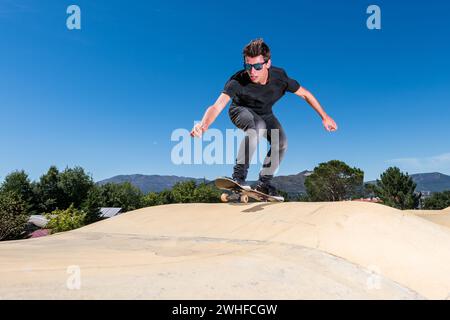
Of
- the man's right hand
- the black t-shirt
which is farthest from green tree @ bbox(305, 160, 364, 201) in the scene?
the man's right hand

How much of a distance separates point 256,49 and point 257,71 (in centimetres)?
48

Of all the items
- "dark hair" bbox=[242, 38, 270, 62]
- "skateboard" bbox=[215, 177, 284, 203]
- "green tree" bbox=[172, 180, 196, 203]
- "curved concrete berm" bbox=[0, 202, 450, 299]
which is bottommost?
"green tree" bbox=[172, 180, 196, 203]

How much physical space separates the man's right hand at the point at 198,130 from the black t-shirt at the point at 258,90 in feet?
3.46

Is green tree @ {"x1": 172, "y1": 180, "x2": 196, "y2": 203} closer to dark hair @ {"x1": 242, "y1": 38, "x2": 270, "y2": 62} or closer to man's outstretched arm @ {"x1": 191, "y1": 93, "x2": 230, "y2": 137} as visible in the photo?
man's outstretched arm @ {"x1": 191, "y1": 93, "x2": 230, "y2": 137}

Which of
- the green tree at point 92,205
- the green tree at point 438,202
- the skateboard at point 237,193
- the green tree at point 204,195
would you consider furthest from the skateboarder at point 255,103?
the green tree at point 438,202

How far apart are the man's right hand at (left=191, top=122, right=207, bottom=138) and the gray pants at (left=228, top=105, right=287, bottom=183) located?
1074 mm

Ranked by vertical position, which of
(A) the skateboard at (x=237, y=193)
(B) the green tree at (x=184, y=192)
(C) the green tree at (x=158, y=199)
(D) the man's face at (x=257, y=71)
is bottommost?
(C) the green tree at (x=158, y=199)

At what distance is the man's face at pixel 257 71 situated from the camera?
23.6 ft

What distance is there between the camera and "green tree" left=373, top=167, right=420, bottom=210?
49750 millimetres

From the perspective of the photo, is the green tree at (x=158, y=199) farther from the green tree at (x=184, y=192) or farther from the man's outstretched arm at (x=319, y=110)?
the man's outstretched arm at (x=319, y=110)

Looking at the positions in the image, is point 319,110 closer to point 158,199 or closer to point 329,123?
point 329,123

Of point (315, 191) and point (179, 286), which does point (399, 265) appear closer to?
point (179, 286)

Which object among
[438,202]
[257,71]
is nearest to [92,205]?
[257,71]
